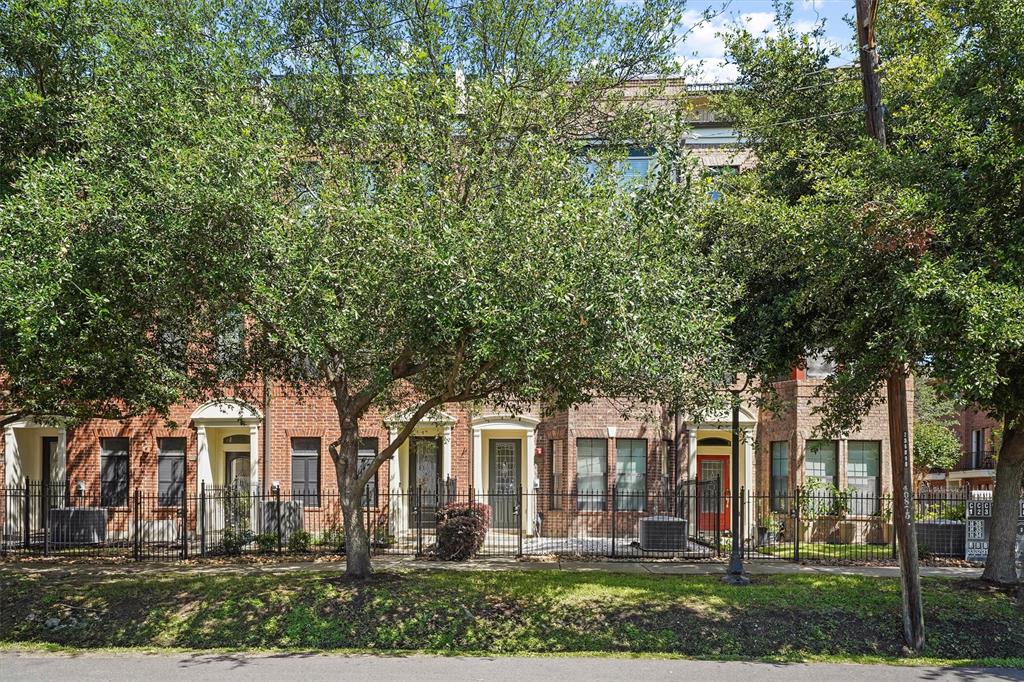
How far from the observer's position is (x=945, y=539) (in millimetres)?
21750

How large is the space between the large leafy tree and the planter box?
5.14 meters

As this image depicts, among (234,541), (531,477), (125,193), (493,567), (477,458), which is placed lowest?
(493,567)

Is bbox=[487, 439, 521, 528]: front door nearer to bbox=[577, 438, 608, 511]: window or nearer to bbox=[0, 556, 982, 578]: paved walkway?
bbox=[577, 438, 608, 511]: window

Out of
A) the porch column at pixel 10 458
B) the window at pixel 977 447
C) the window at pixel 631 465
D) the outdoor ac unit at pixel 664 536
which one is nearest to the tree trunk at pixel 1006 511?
the outdoor ac unit at pixel 664 536

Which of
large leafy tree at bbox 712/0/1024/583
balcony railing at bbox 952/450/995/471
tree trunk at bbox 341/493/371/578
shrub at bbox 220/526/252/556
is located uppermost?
large leafy tree at bbox 712/0/1024/583

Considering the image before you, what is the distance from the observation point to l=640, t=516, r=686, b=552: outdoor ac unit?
21.4 m

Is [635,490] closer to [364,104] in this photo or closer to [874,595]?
[874,595]

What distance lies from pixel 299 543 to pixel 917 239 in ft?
47.6

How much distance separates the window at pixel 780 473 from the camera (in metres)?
25.9

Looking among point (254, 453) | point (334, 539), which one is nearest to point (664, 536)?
point (334, 539)

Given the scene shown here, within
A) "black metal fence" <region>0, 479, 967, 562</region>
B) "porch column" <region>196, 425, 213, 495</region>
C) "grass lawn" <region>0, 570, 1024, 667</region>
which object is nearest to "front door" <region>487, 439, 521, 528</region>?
"black metal fence" <region>0, 479, 967, 562</region>

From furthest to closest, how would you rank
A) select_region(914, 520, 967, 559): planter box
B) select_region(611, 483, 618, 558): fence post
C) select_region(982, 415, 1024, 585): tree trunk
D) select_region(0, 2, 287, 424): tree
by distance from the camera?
1. select_region(914, 520, 967, 559): planter box
2. select_region(611, 483, 618, 558): fence post
3. select_region(982, 415, 1024, 585): tree trunk
4. select_region(0, 2, 287, 424): tree

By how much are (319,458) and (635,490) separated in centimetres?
850

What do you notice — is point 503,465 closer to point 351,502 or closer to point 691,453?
point 691,453
